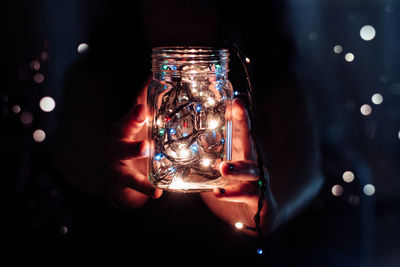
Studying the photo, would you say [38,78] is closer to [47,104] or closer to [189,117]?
[47,104]

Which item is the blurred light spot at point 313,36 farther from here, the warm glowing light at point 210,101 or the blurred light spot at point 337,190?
the warm glowing light at point 210,101

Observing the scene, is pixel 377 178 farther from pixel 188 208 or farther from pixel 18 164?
pixel 18 164

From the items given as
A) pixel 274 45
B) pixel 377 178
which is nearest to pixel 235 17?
pixel 274 45

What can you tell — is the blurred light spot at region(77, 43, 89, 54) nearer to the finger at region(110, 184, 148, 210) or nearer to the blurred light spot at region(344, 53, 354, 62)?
the finger at region(110, 184, 148, 210)

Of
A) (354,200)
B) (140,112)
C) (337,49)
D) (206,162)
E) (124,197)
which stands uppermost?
(337,49)

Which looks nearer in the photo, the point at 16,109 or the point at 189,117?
the point at 189,117

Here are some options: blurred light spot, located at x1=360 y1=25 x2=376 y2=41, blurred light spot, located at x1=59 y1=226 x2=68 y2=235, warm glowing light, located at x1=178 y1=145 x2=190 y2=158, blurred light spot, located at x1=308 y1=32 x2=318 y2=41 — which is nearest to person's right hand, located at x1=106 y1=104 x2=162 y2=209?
warm glowing light, located at x1=178 y1=145 x2=190 y2=158

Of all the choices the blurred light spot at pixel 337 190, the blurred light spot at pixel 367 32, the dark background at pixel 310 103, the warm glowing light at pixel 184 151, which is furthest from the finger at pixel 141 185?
the blurred light spot at pixel 367 32

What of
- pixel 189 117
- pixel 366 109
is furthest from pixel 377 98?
pixel 189 117
